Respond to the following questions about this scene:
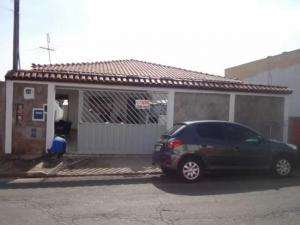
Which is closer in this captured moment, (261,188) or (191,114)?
(261,188)

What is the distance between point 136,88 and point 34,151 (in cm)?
386

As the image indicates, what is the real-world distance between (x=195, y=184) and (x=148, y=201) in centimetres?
246

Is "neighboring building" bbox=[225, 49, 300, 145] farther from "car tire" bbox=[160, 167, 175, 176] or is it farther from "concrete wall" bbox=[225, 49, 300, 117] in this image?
"car tire" bbox=[160, 167, 175, 176]

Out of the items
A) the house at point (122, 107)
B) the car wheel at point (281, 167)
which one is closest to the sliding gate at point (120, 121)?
the house at point (122, 107)

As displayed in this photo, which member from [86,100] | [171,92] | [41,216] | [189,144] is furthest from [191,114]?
[41,216]

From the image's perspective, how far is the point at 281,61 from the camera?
24625 millimetres

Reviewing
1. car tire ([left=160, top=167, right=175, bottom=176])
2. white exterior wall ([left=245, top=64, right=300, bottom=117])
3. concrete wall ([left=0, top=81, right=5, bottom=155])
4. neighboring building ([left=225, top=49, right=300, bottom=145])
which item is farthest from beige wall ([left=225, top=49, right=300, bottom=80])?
concrete wall ([left=0, top=81, right=5, bottom=155])

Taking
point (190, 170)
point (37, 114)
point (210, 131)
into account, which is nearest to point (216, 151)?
point (210, 131)

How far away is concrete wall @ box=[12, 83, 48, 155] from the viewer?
14266 mm

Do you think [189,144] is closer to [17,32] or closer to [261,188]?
[261,188]

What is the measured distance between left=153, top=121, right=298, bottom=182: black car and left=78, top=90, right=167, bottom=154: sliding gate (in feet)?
11.3

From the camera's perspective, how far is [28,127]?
14391 mm

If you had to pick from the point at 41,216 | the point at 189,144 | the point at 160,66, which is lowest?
the point at 41,216

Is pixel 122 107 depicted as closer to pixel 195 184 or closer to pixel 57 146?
pixel 57 146
